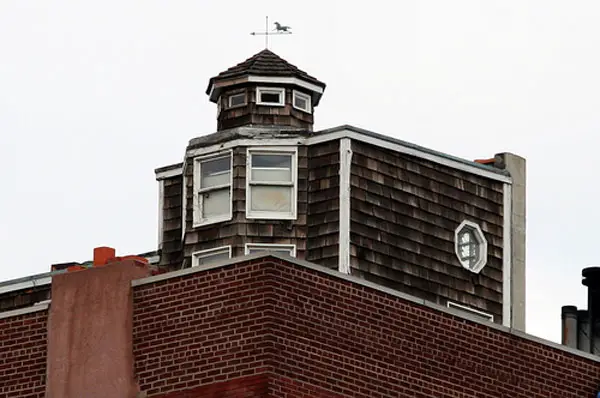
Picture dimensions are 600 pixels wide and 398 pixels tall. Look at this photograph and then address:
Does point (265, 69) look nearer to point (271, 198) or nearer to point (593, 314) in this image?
point (271, 198)

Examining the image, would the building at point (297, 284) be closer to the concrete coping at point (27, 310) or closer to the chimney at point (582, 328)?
the concrete coping at point (27, 310)

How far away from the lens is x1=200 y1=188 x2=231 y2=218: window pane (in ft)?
188

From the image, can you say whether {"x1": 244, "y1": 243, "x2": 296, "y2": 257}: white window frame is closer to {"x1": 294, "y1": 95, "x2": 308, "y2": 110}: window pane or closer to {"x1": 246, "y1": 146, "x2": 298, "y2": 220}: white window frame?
{"x1": 246, "y1": 146, "x2": 298, "y2": 220}: white window frame

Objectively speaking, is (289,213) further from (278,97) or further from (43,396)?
(43,396)

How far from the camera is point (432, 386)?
5053cm

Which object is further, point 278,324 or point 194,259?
point 194,259

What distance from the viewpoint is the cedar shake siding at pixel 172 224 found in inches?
2336

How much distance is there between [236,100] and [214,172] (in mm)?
2111

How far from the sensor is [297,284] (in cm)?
4834

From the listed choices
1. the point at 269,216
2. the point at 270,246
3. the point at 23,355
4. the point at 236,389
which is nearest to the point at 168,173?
the point at 269,216

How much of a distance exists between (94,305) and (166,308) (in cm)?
191

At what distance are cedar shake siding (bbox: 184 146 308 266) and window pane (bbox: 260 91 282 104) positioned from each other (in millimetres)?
1956

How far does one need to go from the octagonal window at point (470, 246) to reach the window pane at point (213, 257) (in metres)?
5.39

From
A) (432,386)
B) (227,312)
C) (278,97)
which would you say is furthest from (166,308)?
(278,97)
